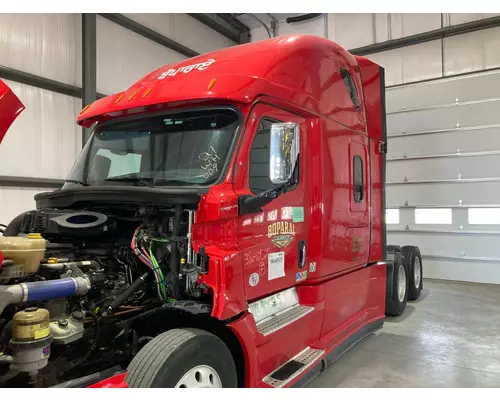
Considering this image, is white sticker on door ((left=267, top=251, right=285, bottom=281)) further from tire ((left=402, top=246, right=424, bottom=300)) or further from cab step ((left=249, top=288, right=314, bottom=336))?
tire ((left=402, top=246, right=424, bottom=300))

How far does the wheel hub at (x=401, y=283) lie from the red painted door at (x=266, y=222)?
3.21 meters

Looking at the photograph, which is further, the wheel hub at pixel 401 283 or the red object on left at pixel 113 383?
the wheel hub at pixel 401 283

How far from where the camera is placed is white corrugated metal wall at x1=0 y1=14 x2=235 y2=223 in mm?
7113

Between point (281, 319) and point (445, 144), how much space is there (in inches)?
278

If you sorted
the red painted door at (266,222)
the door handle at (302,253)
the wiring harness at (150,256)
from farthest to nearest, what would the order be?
the door handle at (302,253), the red painted door at (266,222), the wiring harness at (150,256)

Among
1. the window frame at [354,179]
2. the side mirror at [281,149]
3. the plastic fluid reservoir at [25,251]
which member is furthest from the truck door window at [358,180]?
the plastic fluid reservoir at [25,251]

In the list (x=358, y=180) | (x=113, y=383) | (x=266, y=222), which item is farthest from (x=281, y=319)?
(x=358, y=180)

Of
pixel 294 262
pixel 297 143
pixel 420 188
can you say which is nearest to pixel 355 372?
pixel 294 262

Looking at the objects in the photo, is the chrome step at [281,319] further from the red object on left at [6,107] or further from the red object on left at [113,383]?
the red object on left at [6,107]

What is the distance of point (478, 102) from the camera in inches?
337

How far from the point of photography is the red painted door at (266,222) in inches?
117

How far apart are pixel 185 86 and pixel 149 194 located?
100 centimetres

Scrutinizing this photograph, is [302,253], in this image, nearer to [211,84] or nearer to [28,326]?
[211,84]

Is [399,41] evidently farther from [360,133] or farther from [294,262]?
[294,262]
